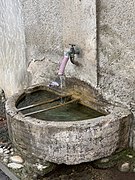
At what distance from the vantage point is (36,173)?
2.64 m

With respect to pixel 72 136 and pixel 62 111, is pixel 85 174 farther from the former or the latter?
pixel 62 111

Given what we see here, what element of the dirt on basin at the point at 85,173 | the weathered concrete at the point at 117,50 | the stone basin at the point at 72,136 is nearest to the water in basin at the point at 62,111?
the stone basin at the point at 72,136

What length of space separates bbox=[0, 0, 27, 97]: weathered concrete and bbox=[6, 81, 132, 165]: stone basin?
4.13ft

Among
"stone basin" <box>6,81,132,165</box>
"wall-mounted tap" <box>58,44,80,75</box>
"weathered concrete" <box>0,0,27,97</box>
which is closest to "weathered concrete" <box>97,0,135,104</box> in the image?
"stone basin" <box>6,81,132,165</box>

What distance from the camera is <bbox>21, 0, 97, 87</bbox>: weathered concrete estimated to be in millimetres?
2912

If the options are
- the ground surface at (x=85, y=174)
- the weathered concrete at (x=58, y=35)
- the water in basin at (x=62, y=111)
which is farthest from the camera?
the weathered concrete at (x=58, y=35)

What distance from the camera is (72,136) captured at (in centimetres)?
249

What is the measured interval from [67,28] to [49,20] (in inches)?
11.5

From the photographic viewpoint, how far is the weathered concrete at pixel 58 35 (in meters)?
2.91

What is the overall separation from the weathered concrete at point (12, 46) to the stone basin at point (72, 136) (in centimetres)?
126

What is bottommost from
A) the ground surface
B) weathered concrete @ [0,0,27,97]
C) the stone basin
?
the ground surface

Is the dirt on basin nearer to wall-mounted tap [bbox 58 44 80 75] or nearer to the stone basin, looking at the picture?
the stone basin

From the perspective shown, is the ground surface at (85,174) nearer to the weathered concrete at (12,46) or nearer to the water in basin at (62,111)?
the water in basin at (62,111)

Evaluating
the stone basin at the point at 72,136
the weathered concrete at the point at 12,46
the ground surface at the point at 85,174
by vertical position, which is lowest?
the ground surface at the point at 85,174
